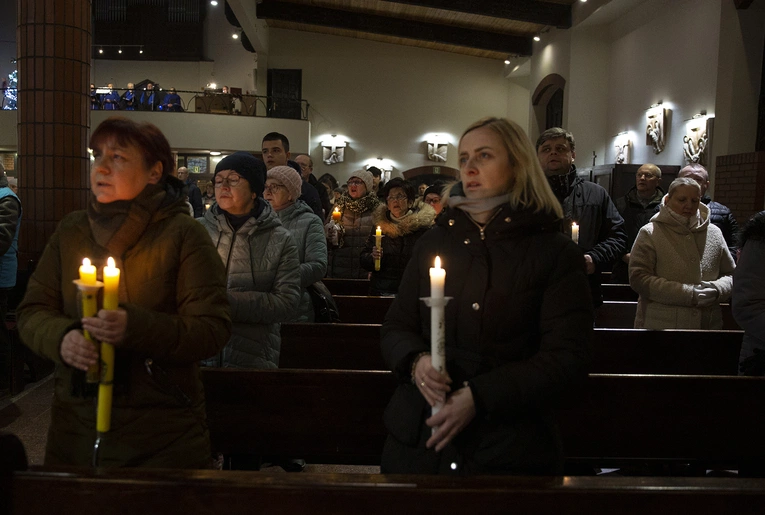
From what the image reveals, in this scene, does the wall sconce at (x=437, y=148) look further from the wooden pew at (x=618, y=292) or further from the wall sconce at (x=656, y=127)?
the wooden pew at (x=618, y=292)

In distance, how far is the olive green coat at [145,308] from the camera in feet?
5.24

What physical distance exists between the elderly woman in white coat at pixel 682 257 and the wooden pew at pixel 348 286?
236 cm

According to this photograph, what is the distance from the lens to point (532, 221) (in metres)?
1.58

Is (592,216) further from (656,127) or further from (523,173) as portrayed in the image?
(656,127)

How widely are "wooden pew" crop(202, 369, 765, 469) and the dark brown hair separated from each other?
1.06 metres

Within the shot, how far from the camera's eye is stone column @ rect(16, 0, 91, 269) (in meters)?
4.62

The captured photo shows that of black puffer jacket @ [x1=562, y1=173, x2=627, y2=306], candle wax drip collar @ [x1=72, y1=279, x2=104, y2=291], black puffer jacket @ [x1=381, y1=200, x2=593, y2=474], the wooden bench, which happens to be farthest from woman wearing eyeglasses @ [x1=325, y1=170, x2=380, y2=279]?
candle wax drip collar @ [x1=72, y1=279, x2=104, y2=291]

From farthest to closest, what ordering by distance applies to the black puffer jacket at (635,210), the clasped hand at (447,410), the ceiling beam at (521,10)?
the ceiling beam at (521,10) < the black puffer jacket at (635,210) < the clasped hand at (447,410)

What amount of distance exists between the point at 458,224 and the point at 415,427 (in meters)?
0.49

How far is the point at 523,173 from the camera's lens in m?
1.64

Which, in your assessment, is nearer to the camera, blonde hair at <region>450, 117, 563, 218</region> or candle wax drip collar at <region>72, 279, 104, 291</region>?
candle wax drip collar at <region>72, 279, 104, 291</region>

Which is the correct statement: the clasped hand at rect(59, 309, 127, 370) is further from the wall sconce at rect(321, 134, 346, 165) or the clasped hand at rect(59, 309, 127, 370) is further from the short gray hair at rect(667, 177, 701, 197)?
the wall sconce at rect(321, 134, 346, 165)

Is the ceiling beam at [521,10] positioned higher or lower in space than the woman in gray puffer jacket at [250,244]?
higher

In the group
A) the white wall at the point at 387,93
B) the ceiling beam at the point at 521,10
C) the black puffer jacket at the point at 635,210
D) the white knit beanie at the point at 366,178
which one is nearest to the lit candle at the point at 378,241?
the white knit beanie at the point at 366,178
